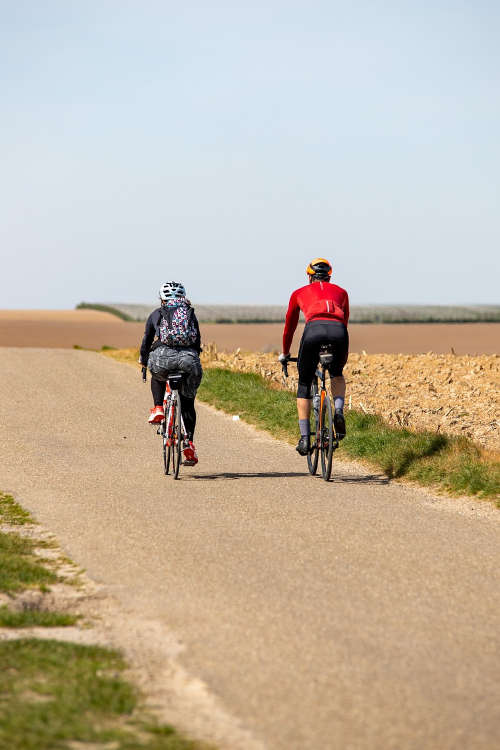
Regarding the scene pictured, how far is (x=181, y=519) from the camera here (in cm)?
967

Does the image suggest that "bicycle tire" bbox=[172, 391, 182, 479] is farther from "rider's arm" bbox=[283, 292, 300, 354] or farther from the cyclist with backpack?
"rider's arm" bbox=[283, 292, 300, 354]

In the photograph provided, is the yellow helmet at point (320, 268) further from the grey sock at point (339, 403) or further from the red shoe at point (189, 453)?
the red shoe at point (189, 453)

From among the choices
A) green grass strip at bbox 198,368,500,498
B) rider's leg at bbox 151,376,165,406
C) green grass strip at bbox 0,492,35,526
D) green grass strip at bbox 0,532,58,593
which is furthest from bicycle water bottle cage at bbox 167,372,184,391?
green grass strip at bbox 0,532,58,593

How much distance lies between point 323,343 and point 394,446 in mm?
2626

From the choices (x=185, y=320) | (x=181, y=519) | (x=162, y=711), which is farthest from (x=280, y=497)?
(x=162, y=711)

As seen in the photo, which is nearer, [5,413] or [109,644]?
[109,644]

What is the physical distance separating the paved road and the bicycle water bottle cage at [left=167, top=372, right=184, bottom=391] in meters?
1.12

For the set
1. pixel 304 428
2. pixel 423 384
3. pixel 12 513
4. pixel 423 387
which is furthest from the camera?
pixel 423 384

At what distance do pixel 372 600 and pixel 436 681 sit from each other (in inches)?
62.0

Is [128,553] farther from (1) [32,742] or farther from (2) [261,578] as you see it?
(1) [32,742]

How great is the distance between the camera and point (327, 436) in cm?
1223

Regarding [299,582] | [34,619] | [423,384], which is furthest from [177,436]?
[423,384]

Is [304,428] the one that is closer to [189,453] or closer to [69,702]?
[189,453]

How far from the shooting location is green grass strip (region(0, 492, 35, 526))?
9.62 metres
